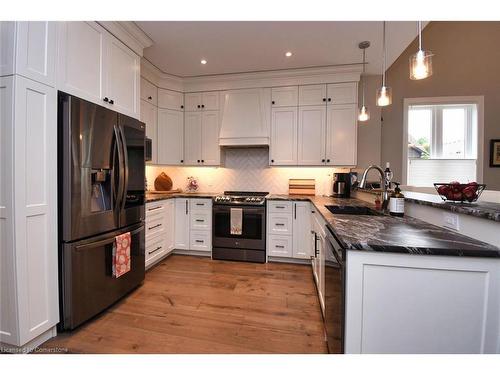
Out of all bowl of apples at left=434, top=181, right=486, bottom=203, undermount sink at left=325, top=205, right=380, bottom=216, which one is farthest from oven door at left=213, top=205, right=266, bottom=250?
bowl of apples at left=434, top=181, right=486, bottom=203

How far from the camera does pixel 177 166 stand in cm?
373

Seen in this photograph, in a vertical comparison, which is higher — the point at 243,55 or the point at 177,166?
the point at 243,55

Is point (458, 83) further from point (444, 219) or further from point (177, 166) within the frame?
point (177, 166)

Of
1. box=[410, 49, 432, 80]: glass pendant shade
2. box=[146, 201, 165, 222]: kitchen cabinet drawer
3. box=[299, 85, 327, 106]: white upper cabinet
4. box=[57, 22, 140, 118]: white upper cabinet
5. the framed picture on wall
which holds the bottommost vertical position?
box=[146, 201, 165, 222]: kitchen cabinet drawer

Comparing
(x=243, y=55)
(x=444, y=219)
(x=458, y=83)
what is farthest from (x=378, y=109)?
(x=444, y=219)

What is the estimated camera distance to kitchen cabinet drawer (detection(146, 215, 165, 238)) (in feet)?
9.03

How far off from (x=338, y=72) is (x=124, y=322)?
380 cm

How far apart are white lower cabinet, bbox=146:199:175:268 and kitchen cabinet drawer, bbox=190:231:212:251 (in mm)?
303

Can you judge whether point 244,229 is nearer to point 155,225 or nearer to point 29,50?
point 155,225

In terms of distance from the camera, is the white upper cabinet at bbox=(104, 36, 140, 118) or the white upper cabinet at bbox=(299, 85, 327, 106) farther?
the white upper cabinet at bbox=(299, 85, 327, 106)

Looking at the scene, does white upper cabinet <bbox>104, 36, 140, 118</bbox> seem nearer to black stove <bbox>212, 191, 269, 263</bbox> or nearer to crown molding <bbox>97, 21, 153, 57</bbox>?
crown molding <bbox>97, 21, 153, 57</bbox>

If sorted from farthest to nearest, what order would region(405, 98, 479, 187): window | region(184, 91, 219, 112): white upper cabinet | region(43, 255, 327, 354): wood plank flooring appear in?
1. region(405, 98, 479, 187): window
2. region(184, 91, 219, 112): white upper cabinet
3. region(43, 255, 327, 354): wood plank flooring

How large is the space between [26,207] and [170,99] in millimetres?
2651

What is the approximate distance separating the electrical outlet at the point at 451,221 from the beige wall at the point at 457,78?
8.34ft
